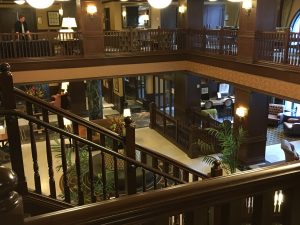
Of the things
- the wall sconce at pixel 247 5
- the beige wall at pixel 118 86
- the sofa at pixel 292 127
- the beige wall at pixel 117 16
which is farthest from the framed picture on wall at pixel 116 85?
the wall sconce at pixel 247 5

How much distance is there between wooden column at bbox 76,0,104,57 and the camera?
10.1 metres

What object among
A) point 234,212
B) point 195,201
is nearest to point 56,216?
point 195,201

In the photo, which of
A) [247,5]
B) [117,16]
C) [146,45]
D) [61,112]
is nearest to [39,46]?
[146,45]

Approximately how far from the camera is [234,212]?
1.09 m

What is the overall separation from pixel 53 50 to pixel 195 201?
379 inches

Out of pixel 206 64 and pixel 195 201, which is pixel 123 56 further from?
pixel 195 201

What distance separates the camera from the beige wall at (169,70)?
7.85m

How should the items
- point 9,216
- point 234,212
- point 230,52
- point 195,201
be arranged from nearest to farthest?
point 9,216 → point 195,201 → point 234,212 → point 230,52

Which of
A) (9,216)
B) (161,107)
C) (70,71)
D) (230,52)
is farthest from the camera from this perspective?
(161,107)

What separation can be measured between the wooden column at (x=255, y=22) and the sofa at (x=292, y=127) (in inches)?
175

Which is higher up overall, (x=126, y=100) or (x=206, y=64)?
(x=206, y=64)

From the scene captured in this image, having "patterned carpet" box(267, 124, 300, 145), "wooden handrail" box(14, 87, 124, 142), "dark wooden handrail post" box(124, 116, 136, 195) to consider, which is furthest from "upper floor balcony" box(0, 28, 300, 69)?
"wooden handrail" box(14, 87, 124, 142)

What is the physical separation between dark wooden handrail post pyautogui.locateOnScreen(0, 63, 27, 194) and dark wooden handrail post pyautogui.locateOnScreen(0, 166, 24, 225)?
1.53 meters

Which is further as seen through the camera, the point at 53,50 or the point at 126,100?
the point at 126,100
